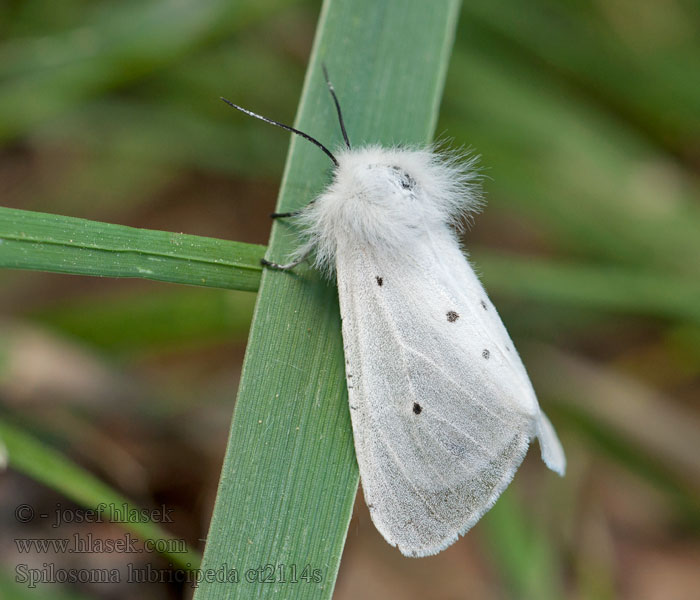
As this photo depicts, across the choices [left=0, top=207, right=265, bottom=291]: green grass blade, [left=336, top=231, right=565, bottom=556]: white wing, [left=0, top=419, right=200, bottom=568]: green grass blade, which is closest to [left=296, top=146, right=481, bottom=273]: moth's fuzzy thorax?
[left=336, top=231, right=565, bottom=556]: white wing

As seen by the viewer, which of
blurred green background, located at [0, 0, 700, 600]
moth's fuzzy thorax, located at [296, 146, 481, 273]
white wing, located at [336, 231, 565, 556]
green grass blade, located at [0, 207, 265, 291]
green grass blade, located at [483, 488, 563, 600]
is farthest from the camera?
blurred green background, located at [0, 0, 700, 600]

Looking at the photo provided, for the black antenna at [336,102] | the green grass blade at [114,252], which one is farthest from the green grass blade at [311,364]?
the green grass blade at [114,252]

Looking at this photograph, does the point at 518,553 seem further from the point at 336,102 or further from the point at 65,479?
the point at 336,102

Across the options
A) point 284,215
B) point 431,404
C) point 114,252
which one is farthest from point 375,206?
point 114,252

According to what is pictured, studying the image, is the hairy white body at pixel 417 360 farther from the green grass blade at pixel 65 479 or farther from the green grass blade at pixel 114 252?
the green grass blade at pixel 65 479

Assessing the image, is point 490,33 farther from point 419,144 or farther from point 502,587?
point 502,587

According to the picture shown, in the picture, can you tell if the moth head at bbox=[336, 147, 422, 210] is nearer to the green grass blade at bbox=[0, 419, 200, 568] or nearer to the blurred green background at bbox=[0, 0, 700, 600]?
the blurred green background at bbox=[0, 0, 700, 600]
